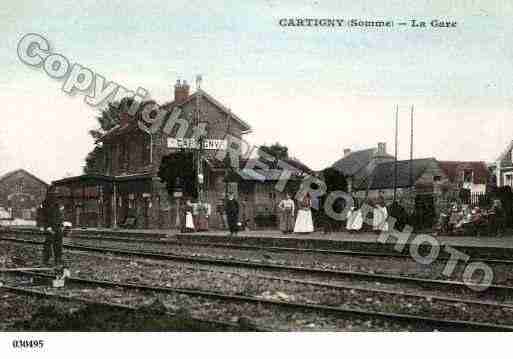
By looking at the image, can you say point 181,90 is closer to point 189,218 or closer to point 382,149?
point 189,218

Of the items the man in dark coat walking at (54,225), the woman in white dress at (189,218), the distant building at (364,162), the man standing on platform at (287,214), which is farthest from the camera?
the distant building at (364,162)

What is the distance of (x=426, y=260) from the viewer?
13.0 metres

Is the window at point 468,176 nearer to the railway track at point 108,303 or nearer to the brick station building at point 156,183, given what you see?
the brick station building at point 156,183

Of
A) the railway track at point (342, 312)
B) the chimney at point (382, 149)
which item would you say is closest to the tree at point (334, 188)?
the railway track at point (342, 312)

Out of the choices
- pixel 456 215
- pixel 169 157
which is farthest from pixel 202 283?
pixel 169 157

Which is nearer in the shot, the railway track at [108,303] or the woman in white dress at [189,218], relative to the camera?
the railway track at [108,303]

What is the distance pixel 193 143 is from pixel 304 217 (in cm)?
1142

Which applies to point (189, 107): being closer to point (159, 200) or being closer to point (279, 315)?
point (159, 200)

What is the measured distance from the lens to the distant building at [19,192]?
128 feet

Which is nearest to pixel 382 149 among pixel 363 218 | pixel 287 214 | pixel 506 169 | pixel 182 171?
pixel 506 169

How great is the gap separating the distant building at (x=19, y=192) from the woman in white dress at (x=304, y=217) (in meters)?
22.6
